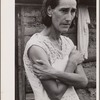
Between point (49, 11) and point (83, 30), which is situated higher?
point (49, 11)

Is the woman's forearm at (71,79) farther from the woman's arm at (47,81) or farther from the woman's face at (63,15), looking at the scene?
the woman's face at (63,15)

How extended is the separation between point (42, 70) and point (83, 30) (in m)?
0.33

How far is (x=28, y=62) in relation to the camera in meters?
1.62

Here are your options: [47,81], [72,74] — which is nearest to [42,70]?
[47,81]

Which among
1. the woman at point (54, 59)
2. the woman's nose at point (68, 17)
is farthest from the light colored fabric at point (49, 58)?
the woman's nose at point (68, 17)

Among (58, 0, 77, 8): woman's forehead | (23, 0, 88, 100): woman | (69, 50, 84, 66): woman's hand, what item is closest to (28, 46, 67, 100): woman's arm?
(23, 0, 88, 100): woman

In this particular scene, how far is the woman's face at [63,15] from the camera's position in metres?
1.64

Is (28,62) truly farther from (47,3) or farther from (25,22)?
(47,3)

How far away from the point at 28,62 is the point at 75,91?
313 millimetres

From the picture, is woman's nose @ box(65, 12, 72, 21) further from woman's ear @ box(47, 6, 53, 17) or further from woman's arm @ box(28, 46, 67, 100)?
woman's arm @ box(28, 46, 67, 100)

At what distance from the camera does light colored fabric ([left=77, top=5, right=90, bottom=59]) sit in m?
1.67

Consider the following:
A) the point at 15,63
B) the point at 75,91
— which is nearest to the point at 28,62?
the point at 15,63

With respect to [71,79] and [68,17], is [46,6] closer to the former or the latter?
[68,17]

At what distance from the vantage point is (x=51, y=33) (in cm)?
166
